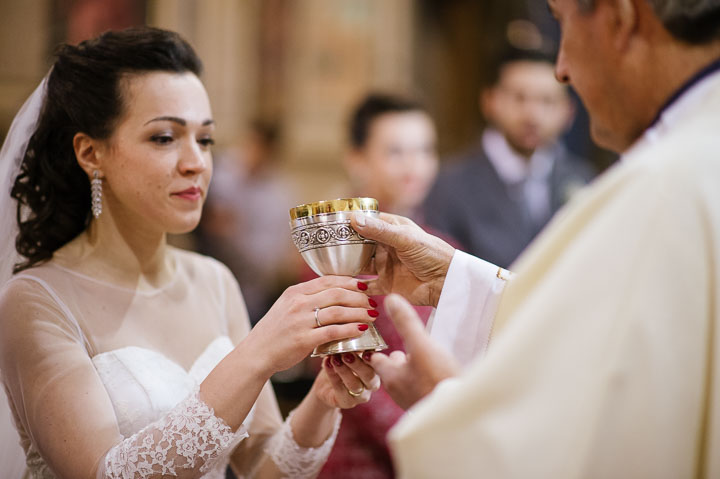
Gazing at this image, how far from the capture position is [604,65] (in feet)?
4.84

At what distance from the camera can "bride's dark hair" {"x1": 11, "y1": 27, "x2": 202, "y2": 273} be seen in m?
2.24

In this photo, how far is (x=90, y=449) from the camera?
184 cm

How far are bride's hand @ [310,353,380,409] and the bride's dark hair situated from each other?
989 mm

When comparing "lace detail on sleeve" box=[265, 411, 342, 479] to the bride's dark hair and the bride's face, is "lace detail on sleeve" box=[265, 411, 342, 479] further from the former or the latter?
the bride's dark hair

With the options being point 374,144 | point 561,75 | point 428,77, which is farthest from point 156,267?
point 428,77

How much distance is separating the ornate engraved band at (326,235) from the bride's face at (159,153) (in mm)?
564

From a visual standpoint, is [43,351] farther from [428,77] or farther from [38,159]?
[428,77]

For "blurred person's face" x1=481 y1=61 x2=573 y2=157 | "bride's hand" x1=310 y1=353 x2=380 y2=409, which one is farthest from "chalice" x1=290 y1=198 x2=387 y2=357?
"blurred person's face" x1=481 y1=61 x2=573 y2=157

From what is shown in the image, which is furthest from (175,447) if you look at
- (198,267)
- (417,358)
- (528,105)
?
(528,105)

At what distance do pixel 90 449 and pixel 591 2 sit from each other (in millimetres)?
1627

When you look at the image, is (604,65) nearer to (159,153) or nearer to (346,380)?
(346,380)

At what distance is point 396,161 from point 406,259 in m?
2.19

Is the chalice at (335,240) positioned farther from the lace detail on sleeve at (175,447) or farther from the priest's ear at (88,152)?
the priest's ear at (88,152)

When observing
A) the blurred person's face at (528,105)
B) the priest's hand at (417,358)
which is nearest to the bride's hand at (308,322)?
the priest's hand at (417,358)
